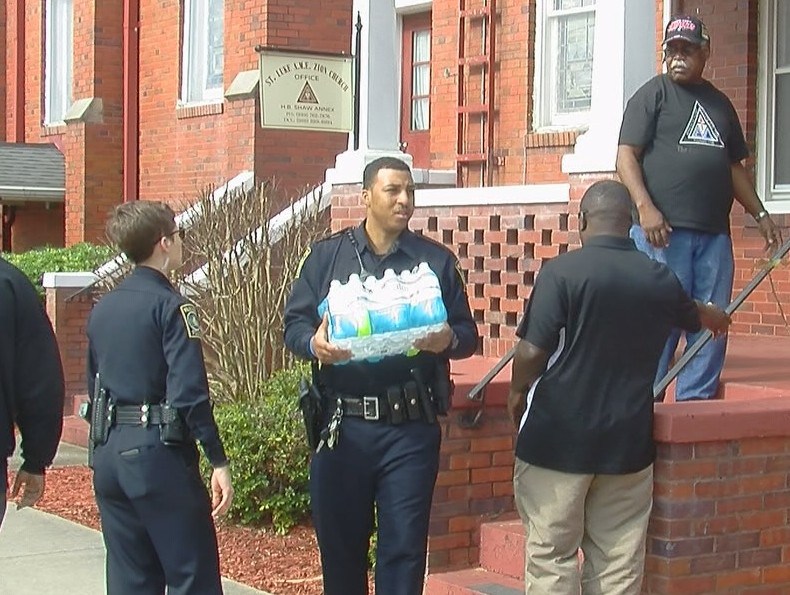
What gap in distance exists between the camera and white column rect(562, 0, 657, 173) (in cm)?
807

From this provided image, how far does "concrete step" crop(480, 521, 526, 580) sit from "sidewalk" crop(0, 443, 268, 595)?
52.5 inches

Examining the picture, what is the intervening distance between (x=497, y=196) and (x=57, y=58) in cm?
1308

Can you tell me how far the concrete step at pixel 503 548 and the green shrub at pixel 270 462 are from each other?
195 centimetres

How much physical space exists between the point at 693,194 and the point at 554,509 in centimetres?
196

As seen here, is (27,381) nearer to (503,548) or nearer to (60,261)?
(503,548)

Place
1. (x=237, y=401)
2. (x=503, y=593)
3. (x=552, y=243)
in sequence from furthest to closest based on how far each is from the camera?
(x=237, y=401), (x=552, y=243), (x=503, y=593)

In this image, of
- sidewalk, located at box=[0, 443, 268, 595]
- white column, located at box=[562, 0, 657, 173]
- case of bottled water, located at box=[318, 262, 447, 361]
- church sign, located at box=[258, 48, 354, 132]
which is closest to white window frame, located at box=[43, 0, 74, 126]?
church sign, located at box=[258, 48, 354, 132]

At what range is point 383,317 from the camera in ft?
15.9

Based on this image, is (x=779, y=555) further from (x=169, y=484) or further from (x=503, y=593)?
(x=169, y=484)

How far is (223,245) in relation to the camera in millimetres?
10102

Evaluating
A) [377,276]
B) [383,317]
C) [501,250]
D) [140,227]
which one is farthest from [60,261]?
[383,317]

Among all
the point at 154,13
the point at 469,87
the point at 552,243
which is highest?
the point at 154,13

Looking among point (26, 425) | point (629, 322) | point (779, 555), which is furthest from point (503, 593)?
point (26, 425)

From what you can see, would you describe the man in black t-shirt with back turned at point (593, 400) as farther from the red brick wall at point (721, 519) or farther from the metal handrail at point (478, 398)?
the metal handrail at point (478, 398)
